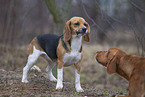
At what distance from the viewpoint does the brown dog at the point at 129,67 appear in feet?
12.0

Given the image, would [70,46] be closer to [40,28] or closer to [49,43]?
[49,43]

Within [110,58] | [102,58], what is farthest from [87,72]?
[110,58]

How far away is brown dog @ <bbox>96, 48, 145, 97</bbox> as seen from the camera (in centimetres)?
364

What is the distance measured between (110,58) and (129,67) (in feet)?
1.46

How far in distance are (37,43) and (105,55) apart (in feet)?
7.76

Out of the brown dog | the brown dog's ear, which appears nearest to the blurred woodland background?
the brown dog

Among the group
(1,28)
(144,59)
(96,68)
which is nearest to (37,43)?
(144,59)

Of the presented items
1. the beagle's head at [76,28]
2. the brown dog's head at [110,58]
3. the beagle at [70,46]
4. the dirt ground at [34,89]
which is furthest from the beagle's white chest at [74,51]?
the dirt ground at [34,89]

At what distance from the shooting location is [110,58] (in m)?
4.09

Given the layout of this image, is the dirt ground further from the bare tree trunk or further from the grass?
the grass

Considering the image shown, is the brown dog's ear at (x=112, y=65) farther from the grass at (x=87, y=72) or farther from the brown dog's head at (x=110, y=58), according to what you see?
the grass at (x=87, y=72)

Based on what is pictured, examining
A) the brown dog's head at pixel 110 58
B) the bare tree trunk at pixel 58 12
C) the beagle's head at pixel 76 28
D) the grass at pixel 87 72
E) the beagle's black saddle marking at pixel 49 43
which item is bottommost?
the grass at pixel 87 72

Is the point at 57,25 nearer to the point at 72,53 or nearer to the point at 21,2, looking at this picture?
the point at 72,53

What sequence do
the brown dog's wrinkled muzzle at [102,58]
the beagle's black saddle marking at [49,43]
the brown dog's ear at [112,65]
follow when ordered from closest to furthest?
the brown dog's ear at [112,65] < the brown dog's wrinkled muzzle at [102,58] < the beagle's black saddle marking at [49,43]
